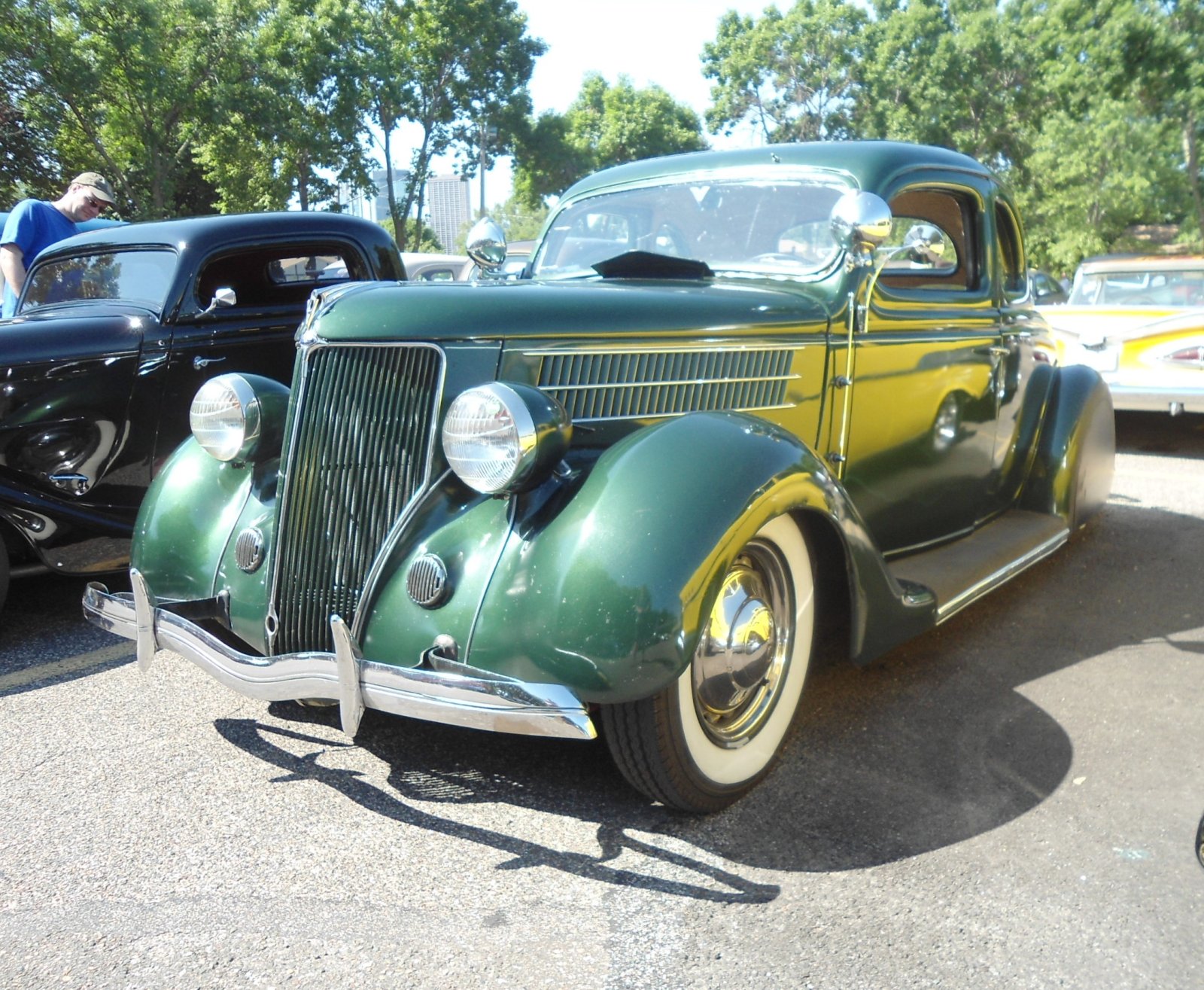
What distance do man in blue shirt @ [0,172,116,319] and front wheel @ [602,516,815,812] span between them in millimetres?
4561

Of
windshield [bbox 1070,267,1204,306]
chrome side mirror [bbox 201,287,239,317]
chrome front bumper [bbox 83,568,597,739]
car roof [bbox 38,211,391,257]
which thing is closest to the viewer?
chrome front bumper [bbox 83,568,597,739]

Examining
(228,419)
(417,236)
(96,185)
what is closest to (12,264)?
(96,185)

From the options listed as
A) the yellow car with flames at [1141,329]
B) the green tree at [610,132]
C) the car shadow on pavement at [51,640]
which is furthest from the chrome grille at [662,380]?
the green tree at [610,132]

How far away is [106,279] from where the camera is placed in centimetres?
503

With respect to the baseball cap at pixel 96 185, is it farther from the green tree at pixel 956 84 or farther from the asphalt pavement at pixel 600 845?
the green tree at pixel 956 84

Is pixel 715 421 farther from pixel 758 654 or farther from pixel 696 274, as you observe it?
pixel 696 274

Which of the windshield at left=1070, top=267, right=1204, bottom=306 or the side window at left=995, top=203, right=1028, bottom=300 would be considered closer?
the side window at left=995, top=203, right=1028, bottom=300

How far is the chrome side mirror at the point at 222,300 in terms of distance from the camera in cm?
473

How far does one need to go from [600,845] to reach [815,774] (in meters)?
0.68

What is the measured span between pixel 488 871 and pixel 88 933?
826mm

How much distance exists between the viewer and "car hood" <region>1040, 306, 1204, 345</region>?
25.9ft

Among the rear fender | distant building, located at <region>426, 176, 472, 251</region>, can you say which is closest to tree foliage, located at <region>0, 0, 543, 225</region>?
the rear fender

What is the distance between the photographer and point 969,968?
202cm

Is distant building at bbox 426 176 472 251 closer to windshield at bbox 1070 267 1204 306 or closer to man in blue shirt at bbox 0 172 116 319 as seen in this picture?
windshield at bbox 1070 267 1204 306
